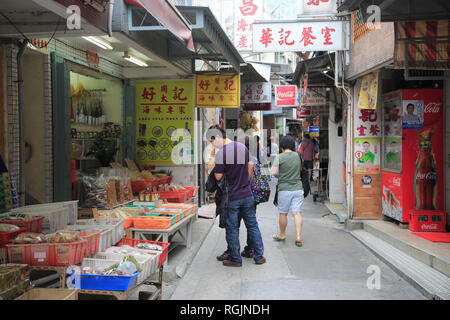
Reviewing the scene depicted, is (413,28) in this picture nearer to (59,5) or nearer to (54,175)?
(59,5)

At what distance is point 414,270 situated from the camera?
5793mm

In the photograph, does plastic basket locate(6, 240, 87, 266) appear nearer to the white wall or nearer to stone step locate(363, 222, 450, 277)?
stone step locate(363, 222, 450, 277)

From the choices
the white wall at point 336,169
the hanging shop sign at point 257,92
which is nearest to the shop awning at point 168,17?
the white wall at point 336,169

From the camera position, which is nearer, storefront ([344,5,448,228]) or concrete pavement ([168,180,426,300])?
concrete pavement ([168,180,426,300])

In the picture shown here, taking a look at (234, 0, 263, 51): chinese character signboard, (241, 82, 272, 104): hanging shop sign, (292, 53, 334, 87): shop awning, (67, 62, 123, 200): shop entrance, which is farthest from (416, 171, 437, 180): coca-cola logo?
(241, 82, 272, 104): hanging shop sign

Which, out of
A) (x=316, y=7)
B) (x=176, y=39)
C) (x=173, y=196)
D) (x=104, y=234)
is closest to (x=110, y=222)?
(x=104, y=234)

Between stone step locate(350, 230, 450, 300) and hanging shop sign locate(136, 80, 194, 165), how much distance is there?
493cm

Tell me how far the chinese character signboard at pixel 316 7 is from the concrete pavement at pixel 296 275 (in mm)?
4982

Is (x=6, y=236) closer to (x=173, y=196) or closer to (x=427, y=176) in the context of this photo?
(x=173, y=196)

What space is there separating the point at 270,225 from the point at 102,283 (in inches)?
251

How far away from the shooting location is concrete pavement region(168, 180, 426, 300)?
5.15 m

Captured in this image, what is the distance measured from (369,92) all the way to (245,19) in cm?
711

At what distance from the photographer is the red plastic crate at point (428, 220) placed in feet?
24.5

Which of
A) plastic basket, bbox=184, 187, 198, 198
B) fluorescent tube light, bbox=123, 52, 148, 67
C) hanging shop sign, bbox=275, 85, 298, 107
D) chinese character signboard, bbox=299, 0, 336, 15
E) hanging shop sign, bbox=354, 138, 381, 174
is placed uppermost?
chinese character signboard, bbox=299, 0, 336, 15
